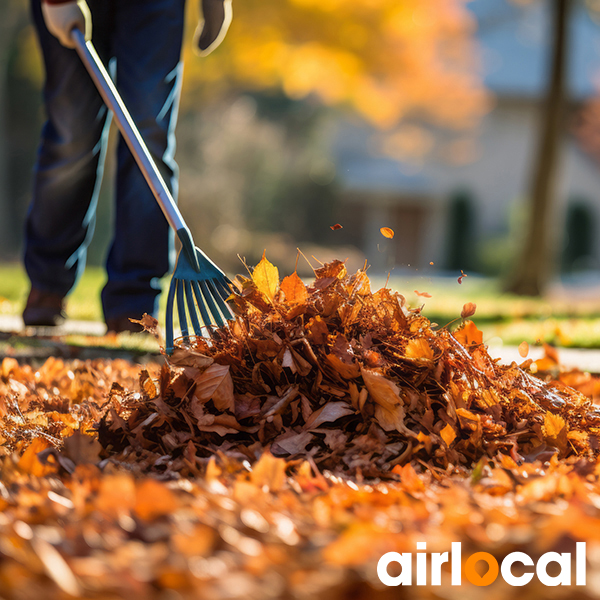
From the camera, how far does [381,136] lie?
82.4 feet

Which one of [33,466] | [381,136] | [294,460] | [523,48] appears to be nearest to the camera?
[33,466]

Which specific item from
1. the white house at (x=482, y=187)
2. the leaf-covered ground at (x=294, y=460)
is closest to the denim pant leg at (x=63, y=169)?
the leaf-covered ground at (x=294, y=460)

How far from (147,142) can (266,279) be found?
1500 mm

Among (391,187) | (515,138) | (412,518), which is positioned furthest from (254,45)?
(515,138)

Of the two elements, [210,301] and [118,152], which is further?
[118,152]

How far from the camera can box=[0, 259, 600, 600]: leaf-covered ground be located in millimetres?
886

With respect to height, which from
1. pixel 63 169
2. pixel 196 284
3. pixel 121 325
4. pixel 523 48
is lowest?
pixel 121 325

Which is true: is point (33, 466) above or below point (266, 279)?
below

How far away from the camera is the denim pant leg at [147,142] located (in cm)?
310

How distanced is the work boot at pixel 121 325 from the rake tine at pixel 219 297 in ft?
3.72

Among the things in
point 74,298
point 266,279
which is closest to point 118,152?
point 266,279

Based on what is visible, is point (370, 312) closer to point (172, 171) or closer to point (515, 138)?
point (172, 171)

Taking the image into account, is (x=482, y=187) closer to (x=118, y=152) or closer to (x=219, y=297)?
(x=118, y=152)

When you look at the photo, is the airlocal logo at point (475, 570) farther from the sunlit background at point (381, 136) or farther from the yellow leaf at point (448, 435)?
the sunlit background at point (381, 136)
